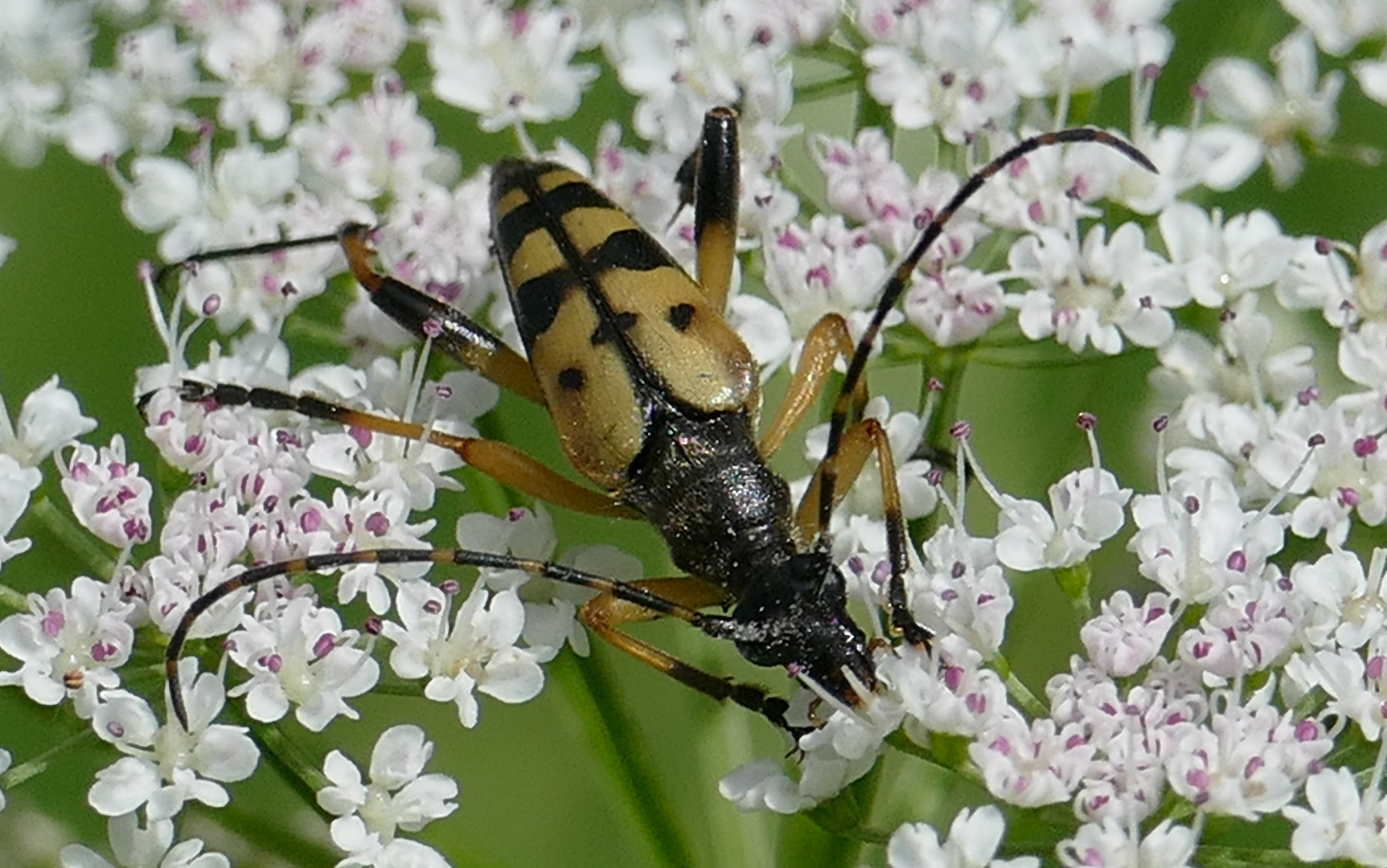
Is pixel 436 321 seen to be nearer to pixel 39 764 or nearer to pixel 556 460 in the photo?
pixel 556 460

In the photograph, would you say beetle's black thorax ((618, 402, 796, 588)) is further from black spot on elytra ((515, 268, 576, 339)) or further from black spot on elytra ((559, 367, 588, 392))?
black spot on elytra ((515, 268, 576, 339))

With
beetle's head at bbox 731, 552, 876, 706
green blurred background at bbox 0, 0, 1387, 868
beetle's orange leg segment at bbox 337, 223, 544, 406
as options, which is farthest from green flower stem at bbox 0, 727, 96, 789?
beetle's head at bbox 731, 552, 876, 706

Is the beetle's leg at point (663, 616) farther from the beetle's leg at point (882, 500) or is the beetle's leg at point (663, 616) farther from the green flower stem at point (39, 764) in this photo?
the green flower stem at point (39, 764)

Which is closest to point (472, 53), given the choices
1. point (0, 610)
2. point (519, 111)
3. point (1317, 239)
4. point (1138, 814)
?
point (519, 111)

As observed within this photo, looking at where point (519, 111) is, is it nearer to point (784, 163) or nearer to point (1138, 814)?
point (784, 163)

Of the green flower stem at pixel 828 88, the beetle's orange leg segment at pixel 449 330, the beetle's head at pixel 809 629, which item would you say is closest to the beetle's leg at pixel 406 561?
the beetle's head at pixel 809 629


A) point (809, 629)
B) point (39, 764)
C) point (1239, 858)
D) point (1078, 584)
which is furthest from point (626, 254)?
point (1239, 858)

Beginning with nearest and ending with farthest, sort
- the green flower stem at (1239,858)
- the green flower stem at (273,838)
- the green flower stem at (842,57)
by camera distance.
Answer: the green flower stem at (1239,858)
the green flower stem at (273,838)
the green flower stem at (842,57)
